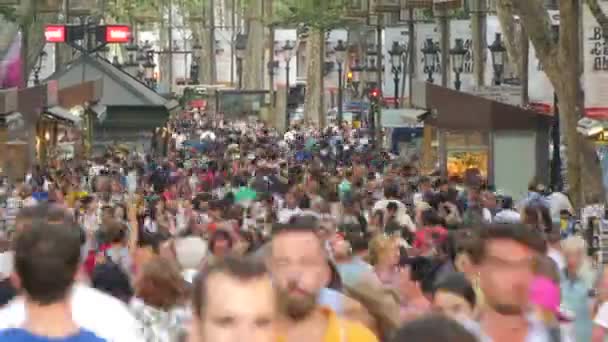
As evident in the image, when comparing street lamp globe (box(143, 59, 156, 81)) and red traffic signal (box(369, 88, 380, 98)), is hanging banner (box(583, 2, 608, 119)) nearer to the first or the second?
red traffic signal (box(369, 88, 380, 98))

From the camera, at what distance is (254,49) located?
101m

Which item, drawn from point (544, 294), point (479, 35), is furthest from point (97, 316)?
point (479, 35)

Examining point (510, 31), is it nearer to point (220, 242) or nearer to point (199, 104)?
point (220, 242)

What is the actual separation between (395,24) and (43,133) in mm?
13830

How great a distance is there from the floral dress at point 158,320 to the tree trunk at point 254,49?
9169 cm

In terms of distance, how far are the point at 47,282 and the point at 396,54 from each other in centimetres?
4402

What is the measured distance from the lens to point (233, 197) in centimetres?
2375

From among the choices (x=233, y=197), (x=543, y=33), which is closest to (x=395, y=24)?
(x=543, y=33)

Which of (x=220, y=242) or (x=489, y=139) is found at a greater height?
(x=220, y=242)

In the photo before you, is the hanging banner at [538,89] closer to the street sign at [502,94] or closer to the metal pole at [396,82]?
the street sign at [502,94]

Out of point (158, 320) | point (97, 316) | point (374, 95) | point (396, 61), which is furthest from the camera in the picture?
point (374, 95)

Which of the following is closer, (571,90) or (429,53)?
(571,90)

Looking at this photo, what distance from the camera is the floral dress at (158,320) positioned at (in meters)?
8.00

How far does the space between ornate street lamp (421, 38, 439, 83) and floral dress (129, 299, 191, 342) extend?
3550 centimetres
